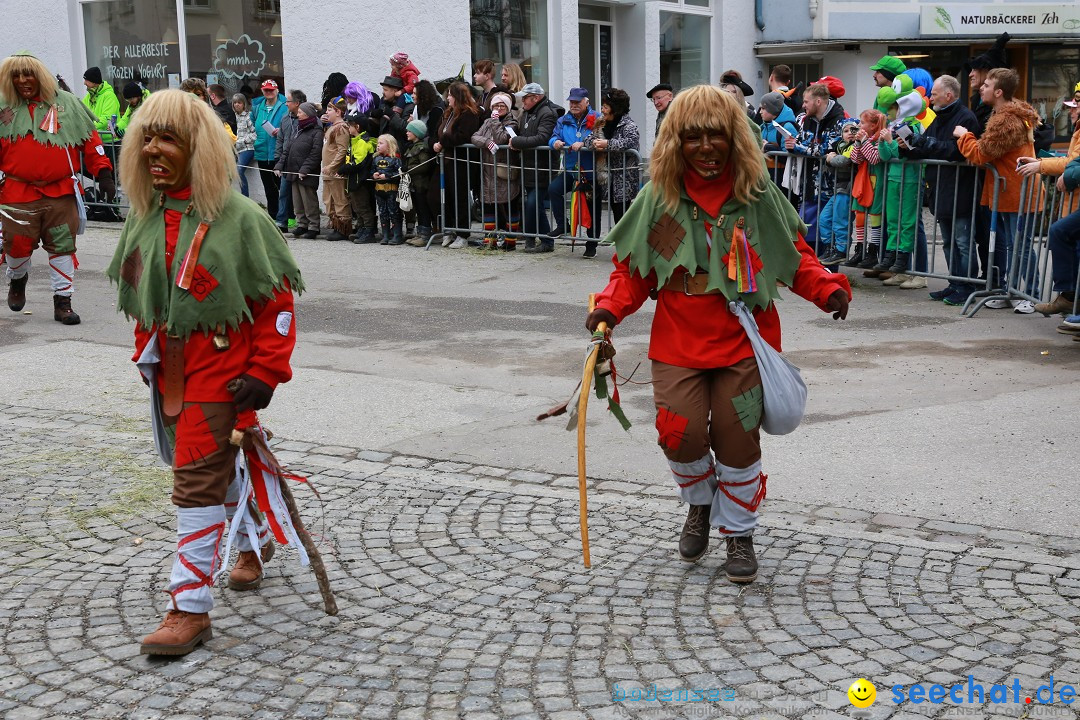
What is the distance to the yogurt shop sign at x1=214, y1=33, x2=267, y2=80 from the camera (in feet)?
58.6

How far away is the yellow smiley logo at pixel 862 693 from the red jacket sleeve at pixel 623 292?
1.64m

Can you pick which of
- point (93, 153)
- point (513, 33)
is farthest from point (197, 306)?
point (513, 33)

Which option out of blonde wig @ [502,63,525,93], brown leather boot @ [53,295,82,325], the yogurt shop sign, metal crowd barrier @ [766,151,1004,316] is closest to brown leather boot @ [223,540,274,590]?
brown leather boot @ [53,295,82,325]

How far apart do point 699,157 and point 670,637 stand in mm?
1761

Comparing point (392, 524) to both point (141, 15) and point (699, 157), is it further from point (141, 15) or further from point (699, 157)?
point (141, 15)

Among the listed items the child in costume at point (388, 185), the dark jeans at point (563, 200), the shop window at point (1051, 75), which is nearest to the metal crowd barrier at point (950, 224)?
the dark jeans at point (563, 200)

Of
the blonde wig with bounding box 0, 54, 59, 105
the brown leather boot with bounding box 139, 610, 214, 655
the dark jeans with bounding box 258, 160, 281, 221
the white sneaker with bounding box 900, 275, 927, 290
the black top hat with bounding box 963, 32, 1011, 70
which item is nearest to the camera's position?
the brown leather boot with bounding box 139, 610, 214, 655

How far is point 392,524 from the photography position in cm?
560

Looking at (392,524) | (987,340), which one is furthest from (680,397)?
(987,340)

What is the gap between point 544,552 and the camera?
17.2 ft

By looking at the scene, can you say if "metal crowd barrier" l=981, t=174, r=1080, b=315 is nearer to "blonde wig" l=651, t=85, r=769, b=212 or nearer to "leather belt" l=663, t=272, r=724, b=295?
"blonde wig" l=651, t=85, r=769, b=212

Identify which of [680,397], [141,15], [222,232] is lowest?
[680,397]

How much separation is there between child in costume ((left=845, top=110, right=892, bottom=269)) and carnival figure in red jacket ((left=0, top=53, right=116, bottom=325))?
652 cm

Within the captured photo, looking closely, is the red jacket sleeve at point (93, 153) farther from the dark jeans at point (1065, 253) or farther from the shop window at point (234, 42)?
the shop window at point (234, 42)
